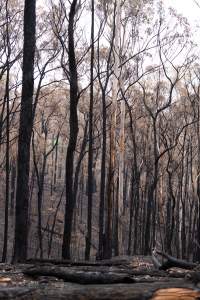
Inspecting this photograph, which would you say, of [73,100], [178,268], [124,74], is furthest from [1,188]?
[178,268]

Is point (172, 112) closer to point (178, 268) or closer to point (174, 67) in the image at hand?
point (174, 67)

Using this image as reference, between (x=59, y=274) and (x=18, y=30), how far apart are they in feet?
57.1

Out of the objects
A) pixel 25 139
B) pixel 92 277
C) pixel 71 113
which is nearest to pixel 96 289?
pixel 92 277

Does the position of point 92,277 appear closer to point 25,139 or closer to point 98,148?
point 25,139

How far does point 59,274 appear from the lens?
16.1 feet

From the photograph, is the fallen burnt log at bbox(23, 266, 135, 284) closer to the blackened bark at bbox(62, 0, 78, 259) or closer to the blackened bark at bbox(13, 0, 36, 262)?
the blackened bark at bbox(13, 0, 36, 262)

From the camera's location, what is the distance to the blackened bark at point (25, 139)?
9.10m

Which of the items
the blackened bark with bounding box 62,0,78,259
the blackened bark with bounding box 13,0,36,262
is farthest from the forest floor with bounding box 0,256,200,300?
the blackened bark with bounding box 62,0,78,259

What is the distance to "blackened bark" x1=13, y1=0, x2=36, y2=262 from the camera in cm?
910

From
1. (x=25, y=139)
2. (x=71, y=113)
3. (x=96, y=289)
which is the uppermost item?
(x=71, y=113)

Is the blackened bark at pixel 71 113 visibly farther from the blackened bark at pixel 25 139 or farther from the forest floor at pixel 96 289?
the forest floor at pixel 96 289

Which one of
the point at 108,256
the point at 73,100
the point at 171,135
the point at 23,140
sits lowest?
the point at 108,256

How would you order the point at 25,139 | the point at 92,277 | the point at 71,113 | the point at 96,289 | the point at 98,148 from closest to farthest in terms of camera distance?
the point at 96,289 < the point at 92,277 < the point at 25,139 < the point at 71,113 < the point at 98,148

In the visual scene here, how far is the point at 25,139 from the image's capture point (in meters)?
9.19
